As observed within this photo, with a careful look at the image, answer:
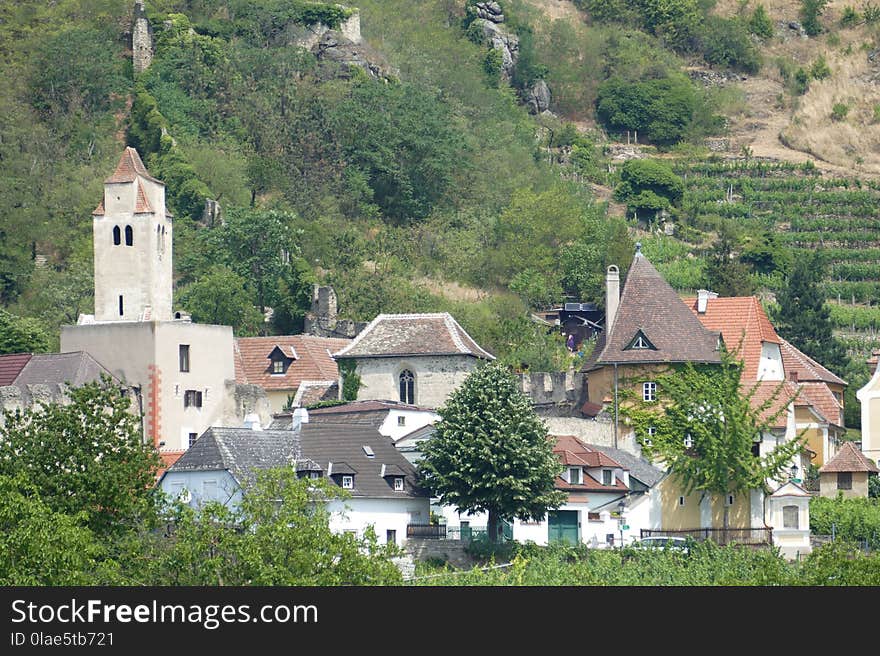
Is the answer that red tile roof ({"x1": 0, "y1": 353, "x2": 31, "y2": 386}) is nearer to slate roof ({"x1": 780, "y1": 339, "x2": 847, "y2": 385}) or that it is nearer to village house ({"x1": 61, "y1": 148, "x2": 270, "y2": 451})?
village house ({"x1": 61, "y1": 148, "x2": 270, "y2": 451})

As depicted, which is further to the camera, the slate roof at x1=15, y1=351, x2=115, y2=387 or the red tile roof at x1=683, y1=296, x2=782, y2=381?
the red tile roof at x1=683, y1=296, x2=782, y2=381

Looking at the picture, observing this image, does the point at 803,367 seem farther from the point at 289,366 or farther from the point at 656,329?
the point at 289,366

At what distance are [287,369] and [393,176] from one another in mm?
34409

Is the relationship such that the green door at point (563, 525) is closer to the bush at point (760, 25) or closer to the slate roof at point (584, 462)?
the slate roof at point (584, 462)

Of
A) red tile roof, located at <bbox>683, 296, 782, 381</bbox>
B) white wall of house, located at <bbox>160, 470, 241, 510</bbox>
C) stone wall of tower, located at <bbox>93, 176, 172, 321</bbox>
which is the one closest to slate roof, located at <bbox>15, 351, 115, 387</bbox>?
stone wall of tower, located at <bbox>93, 176, 172, 321</bbox>

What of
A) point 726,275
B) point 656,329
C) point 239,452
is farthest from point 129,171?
point 726,275

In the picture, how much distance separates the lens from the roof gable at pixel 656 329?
7431 centimetres

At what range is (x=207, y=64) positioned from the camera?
117125 mm

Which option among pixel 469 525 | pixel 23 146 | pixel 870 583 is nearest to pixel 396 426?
pixel 469 525

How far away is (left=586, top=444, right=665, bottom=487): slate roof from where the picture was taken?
70000 millimetres

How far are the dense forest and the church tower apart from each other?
561cm

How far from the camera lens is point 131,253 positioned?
77625 millimetres

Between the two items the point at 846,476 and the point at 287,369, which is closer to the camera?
the point at 846,476

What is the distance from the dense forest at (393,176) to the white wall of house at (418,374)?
32.9 feet
